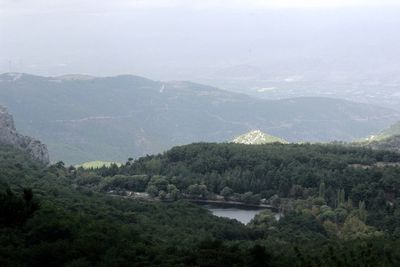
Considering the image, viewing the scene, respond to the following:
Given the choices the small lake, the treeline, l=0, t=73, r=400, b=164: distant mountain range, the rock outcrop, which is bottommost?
the small lake

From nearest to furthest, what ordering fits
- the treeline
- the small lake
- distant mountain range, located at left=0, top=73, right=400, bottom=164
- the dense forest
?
the dense forest
the small lake
the treeline
distant mountain range, located at left=0, top=73, right=400, bottom=164

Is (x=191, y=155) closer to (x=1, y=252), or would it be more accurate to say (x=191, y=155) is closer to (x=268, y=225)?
(x=268, y=225)

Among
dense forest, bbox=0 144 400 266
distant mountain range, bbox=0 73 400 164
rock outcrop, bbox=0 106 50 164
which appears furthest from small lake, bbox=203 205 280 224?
distant mountain range, bbox=0 73 400 164

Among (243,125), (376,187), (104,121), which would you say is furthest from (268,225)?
(243,125)

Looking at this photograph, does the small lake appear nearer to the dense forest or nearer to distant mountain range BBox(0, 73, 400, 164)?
the dense forest

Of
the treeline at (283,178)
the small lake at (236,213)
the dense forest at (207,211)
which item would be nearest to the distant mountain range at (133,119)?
the treeline at (283,178)

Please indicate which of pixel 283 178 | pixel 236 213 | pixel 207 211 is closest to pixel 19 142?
pixel 283 178

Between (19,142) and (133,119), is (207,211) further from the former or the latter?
(133,119)
